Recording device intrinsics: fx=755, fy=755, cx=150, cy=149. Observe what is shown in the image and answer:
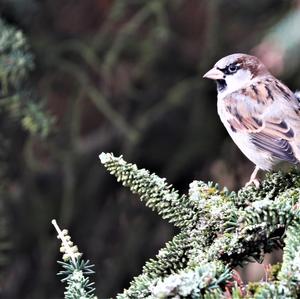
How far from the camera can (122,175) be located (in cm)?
146

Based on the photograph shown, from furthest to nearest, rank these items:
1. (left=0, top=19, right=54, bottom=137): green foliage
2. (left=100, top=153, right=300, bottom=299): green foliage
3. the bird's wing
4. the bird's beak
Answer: the bird's beak < the bird's wing < (left=0, top=19, right=54, bottom=137): green foliage < (left=100, top=153, right=300, bottom=299): green foliage

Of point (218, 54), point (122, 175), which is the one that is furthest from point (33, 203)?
point (122, 175)

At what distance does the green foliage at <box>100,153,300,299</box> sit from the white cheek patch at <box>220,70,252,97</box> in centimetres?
130

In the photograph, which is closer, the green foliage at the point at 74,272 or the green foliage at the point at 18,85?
the green foliage at the point at 74,272

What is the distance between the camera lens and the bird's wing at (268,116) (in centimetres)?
245

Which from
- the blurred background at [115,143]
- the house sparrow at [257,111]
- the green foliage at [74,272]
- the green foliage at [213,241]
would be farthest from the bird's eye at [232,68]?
the green foliage at [74,272]

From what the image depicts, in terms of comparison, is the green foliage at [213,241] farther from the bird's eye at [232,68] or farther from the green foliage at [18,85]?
the bird's eye at [232,68]

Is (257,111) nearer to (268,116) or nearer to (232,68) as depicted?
(268,116)

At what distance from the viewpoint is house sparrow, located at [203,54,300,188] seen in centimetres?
247

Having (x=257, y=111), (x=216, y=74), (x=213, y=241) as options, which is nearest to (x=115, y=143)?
(x=216, y=74)

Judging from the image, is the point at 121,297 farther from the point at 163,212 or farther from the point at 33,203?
the point at 33,203

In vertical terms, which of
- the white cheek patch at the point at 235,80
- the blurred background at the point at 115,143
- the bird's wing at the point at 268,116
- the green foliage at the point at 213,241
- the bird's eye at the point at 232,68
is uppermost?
the blurred background at the point at 115,143

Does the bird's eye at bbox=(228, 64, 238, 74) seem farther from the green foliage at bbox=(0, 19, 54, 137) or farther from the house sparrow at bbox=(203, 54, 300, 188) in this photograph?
the green foliage at bbox=(0, 19, 54, 137)

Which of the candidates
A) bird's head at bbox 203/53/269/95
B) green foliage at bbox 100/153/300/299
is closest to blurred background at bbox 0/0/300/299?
bird's head at bbox 203/53/269/95
